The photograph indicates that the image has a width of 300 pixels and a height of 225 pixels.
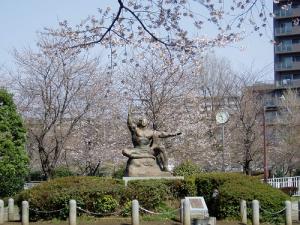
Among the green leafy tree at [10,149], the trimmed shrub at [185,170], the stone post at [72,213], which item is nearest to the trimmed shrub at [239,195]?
the trimmed shrub at [185,170]

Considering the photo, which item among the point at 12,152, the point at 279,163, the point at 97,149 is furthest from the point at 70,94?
the point at 279,163

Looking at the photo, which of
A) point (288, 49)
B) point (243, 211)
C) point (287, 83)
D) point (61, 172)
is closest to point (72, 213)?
point (243, 211)

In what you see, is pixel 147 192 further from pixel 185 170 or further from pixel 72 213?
pixel 185 170

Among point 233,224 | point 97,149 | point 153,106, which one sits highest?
point 153,106

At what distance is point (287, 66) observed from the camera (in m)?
72.1

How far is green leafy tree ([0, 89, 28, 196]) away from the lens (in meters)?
25.6

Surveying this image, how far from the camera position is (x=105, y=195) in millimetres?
18141

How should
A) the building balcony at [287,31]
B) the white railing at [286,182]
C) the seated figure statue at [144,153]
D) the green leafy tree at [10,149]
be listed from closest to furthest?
the seated figure statue at [144,153], the green leafy tree at [10,149], the white railing at [286,182], the building balcony at [287,31]

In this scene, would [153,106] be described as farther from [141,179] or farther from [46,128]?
[141,179]

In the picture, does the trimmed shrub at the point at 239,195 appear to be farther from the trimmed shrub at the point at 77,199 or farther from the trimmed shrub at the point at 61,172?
the trimmed shrub at the point at 61,172

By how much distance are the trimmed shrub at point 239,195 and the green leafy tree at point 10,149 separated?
34.5 ft

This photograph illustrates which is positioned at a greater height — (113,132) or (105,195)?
(113,132)

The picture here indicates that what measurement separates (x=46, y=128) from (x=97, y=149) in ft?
13.3

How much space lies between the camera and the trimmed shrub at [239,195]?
17828 millimetres
